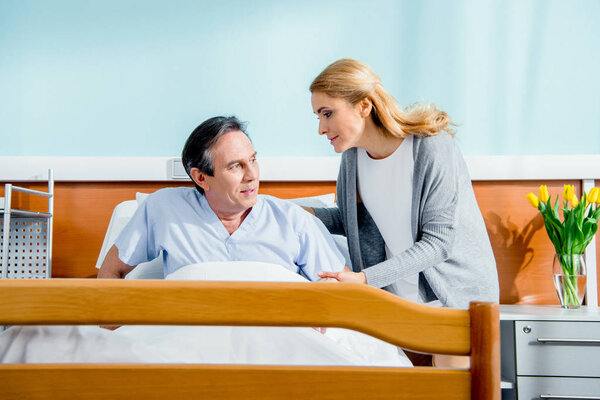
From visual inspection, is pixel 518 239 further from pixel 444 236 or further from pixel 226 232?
pixel 226 232

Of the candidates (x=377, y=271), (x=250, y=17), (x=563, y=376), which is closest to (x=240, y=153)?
(x=377, y=271)

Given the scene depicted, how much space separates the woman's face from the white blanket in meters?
0.54

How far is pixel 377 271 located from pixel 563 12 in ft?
4.98

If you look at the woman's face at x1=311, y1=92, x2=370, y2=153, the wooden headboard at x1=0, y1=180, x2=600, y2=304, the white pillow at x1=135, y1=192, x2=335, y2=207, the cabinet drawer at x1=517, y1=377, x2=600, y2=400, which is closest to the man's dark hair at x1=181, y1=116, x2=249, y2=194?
the woman's face at x1=311, y1=92, x2=370, y2=153

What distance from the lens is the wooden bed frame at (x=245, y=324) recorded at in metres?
0.69

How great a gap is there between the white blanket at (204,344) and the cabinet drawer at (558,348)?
577 mm

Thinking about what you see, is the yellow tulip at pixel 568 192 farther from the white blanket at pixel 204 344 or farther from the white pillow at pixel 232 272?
the white pillow at pixel 232 272

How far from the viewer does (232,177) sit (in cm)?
138

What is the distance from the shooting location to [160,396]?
70cm

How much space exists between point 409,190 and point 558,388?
28.7 inches

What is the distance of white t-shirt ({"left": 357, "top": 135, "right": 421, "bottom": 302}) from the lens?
5.21 ft

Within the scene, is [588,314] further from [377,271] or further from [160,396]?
[160,396]

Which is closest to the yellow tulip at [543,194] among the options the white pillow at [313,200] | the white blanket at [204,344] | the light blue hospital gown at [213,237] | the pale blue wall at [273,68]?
the pale blue wall at [273,68]

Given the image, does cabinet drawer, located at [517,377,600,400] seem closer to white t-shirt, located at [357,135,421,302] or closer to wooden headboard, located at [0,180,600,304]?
white t-shirt, located at [357,135,421,302]
